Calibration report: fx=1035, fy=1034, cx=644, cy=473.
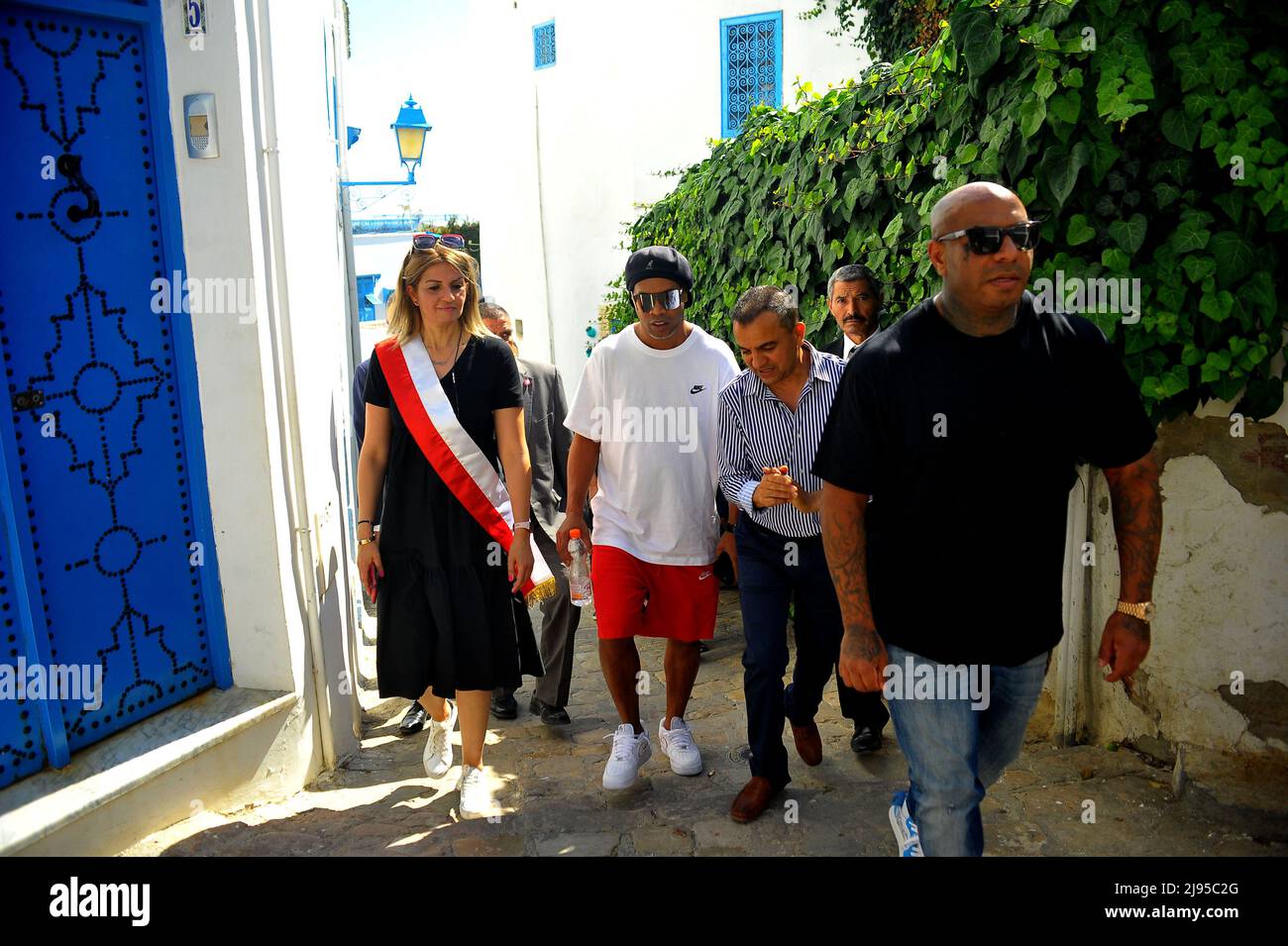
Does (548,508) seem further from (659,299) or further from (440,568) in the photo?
(659,299)

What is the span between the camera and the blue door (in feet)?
11.2

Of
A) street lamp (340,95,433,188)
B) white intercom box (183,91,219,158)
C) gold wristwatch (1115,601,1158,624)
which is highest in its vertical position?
street lamp (340,95,433,188)

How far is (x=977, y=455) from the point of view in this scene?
2.66 m

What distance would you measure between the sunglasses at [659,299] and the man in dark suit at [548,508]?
108 cm

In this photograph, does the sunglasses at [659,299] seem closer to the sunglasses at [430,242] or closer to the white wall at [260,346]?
the sunglasses at [430,242]

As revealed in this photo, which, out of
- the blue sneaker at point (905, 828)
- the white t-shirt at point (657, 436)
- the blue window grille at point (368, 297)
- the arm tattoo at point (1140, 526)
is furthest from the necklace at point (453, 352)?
the blue window grille at point (368, 297)

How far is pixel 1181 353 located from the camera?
355 centimetres

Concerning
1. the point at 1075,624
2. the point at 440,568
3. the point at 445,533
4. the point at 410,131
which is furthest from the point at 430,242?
the point at 410,131

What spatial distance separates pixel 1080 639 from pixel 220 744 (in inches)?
135

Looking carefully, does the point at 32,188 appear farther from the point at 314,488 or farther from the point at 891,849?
the point at 891,849

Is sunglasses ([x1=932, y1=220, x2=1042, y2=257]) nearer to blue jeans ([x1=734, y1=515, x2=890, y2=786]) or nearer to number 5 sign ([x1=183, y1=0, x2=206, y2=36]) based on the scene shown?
blue jeans ([x1=734, y1=515, x2=890, y2=786])

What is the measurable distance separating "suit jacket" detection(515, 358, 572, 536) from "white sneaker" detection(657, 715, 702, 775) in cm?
129

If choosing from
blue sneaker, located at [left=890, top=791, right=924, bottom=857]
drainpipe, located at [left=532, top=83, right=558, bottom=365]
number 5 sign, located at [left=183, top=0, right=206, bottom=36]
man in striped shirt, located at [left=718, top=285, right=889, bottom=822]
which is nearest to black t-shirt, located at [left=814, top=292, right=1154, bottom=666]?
blue sneaker, located at [left=890, top=791, right=924, bottom=857]

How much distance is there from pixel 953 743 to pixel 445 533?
2.10 m
